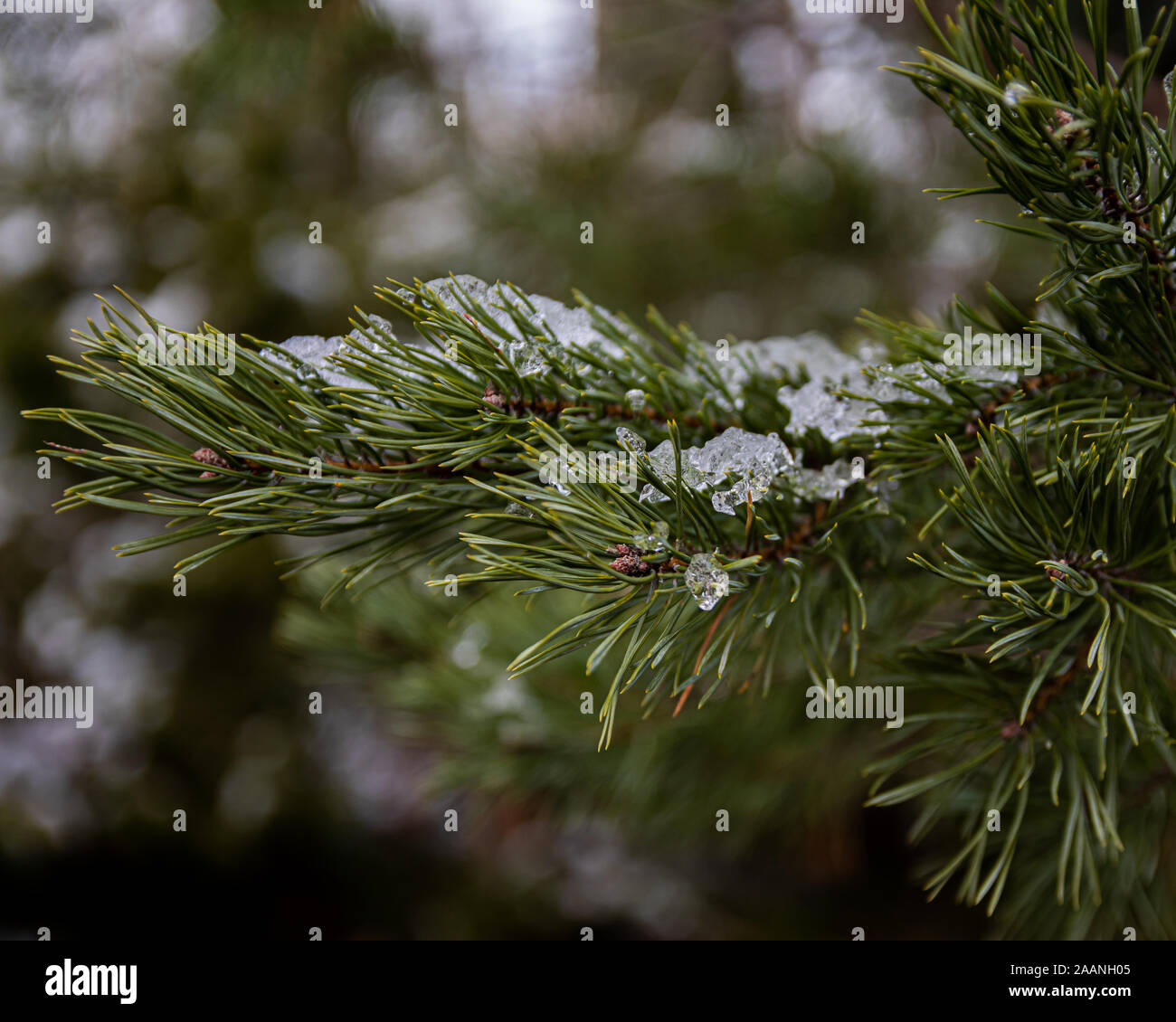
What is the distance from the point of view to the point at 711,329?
1637mm

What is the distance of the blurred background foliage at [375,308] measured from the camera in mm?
853

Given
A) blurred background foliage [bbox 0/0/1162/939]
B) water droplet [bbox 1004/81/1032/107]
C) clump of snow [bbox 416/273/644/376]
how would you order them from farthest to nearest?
blurred background foliage [bbox 0/0/1162/939], clump of snow [bbox 416/273/644/376], water droplet [bbox 1004/81/1032/107]

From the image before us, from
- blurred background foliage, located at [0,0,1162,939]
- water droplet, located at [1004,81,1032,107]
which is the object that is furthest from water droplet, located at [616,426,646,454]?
blurred background foliage, located at [0,0,1162,939]

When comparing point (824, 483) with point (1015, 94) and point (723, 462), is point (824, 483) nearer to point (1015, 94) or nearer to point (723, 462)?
point (723, 462)

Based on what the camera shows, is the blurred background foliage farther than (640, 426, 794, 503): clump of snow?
Yes

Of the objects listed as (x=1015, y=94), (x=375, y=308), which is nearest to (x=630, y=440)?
(x=1015, y=94)

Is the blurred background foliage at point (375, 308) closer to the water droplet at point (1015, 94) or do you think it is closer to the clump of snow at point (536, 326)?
the clump of snow at point (536, 326)

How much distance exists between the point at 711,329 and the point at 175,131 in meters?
1.35

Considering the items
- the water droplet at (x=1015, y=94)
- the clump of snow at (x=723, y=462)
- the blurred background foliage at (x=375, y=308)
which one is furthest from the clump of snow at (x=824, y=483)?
the blurred background foliage at (x=375, y=308)

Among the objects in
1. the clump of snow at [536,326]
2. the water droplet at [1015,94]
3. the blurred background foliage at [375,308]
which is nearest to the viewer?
the water droplet at [1015,94]

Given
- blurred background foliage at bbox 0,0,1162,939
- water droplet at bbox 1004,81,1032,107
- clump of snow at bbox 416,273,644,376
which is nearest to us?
water droplet at bbox 1004,81,1032,107

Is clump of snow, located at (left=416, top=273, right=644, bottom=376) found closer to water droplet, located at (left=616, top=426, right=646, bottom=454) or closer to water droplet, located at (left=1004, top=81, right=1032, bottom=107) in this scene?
water droplet, located at (left=616, top=426, right=646, bottom=454)

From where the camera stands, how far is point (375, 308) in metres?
1.99

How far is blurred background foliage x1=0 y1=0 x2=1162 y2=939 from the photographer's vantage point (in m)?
0.85
